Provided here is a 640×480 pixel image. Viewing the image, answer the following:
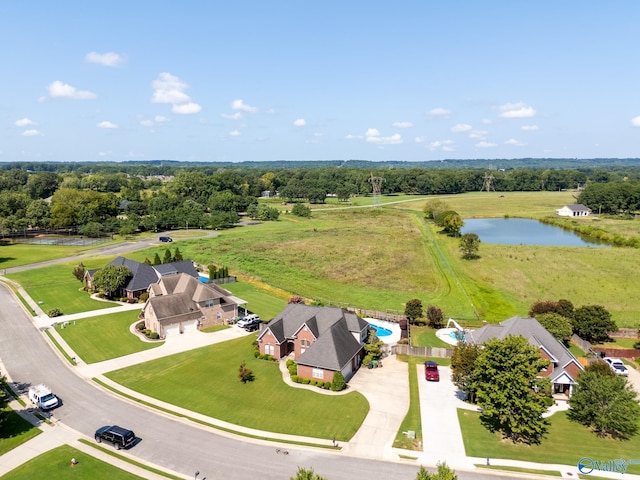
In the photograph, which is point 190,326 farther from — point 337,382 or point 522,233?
point 522,233

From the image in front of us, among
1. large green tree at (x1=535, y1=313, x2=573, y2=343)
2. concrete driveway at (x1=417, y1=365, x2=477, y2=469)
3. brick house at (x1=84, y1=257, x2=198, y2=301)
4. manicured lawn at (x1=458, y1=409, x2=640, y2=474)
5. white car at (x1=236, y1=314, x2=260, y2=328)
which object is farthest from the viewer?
brick house at (x1=84, y1=257, x2=198, y2=301)

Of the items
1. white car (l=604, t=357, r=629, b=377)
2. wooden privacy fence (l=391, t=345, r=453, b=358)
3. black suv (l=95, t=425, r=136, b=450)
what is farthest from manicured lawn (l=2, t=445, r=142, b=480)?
white car (l=604, t=357, r=629, b=377)

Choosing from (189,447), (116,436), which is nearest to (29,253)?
(116,436)

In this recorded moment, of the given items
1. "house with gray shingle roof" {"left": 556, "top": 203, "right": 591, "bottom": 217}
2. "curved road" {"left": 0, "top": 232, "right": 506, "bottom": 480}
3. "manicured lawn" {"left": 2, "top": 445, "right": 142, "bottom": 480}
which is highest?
"house with gray shingle roof" {"left": 556, "top": 203, "right": 591, "bottom": 217}

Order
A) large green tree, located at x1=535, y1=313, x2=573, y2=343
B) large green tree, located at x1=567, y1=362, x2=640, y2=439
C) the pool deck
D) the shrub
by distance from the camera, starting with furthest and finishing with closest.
A: the pool deck < large green tree, located at x1=535, y1=313, x2=573, y2=343 < the shrub < large green tree, located at x1=567, y1=362, x2=640, y2=439

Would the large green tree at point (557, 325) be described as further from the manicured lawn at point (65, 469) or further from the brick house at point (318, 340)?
the manicured lawn at point (65, 469)

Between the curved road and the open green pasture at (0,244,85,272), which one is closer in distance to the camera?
the curved road

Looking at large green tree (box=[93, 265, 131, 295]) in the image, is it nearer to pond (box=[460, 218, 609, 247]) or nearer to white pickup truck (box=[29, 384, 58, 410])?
white pickup truck (box=[29, 384, 58, 410])

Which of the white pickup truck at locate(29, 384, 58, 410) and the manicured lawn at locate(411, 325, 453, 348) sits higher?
the white pickup truck at locate(29, 384, 58, 410)
